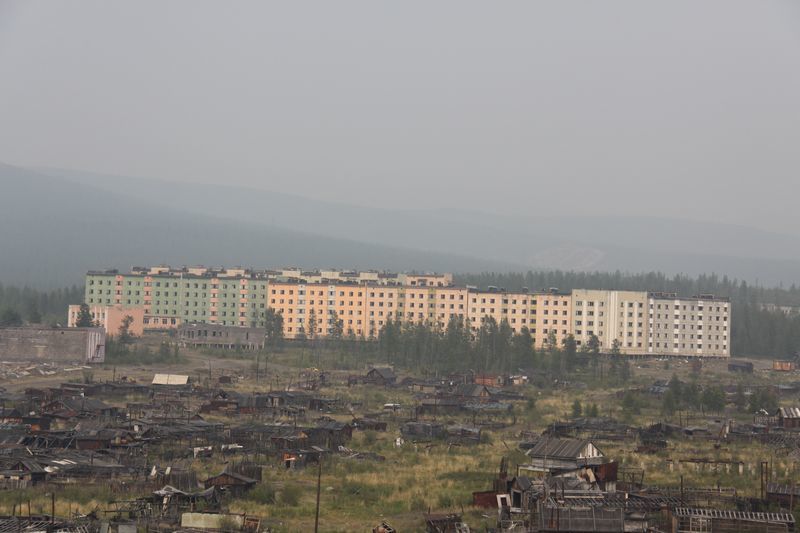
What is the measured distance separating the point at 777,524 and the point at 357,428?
23996mm

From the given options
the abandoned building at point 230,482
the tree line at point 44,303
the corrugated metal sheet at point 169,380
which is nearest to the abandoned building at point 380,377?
the corrugated metal sheet at point 169,380

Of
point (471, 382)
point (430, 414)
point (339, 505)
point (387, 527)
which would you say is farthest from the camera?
point (471, 382)

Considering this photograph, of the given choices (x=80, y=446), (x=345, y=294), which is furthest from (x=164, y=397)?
(x=345, y=294)

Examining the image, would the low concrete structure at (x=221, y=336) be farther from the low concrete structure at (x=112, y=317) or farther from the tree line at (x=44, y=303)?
the tree line at (x=44, y=303)

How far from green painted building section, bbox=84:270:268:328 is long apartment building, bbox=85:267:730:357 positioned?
0.08 metres

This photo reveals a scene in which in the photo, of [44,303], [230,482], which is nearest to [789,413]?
[230,482]

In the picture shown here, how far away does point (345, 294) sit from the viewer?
99.2 m

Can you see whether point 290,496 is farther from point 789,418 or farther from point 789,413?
point 789,413

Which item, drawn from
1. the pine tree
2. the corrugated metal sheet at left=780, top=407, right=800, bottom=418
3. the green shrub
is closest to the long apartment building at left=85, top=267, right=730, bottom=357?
the pine tree

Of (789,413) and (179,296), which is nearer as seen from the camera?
(789,413)

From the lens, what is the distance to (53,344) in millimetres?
71125

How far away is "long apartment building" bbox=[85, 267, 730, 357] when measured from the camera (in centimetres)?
9388

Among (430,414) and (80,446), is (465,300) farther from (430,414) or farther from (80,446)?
(80,446)

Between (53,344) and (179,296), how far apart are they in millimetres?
31104
